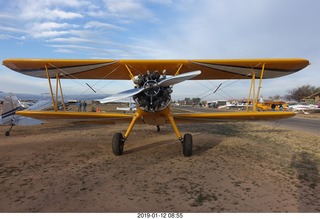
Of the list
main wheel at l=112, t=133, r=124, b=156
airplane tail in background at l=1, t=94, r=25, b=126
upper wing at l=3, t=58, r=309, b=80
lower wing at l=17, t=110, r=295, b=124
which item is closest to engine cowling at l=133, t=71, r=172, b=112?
upper wing at l=3, t=58, r=309, b=80

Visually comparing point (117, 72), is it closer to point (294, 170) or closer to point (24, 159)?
point (24, 159)

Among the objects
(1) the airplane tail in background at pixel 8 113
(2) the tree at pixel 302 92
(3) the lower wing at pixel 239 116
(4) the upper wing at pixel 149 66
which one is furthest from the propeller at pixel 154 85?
(2) the tree at pixel 302 92

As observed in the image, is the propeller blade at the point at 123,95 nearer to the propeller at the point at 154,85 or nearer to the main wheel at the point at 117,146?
the propeller at the point at 154,85

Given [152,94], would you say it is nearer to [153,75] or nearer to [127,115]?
[153,75]

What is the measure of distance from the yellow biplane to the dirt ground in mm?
921

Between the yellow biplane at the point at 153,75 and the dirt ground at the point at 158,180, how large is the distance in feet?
3.02

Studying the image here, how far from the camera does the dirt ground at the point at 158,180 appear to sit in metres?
3.26

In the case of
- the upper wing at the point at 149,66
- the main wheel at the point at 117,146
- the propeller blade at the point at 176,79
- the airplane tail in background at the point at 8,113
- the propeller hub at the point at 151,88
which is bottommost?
the main wheel at the point at 117,146

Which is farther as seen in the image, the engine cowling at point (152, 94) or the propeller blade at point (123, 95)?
the engine cowling at point (152, 94)

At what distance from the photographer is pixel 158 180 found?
14.2 ft

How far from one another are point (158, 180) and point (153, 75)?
2813 millimetres

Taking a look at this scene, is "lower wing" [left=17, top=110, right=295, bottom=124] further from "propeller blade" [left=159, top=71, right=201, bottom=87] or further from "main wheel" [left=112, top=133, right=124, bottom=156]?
"propeller blade" [left=159, top=71, right=201, bottom=87]

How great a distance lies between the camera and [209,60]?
6.98 m

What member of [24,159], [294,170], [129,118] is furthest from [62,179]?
[294,170]
